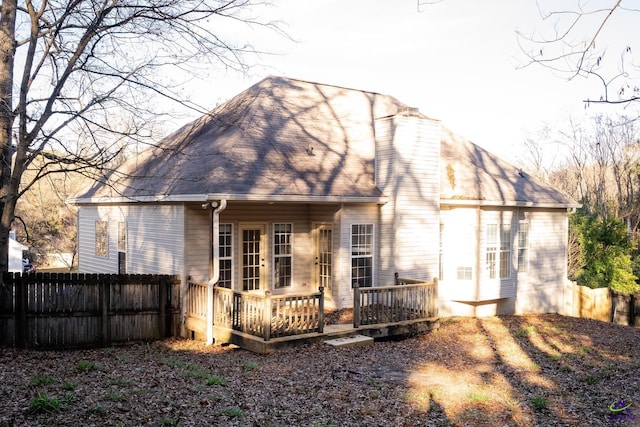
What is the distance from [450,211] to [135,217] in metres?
9.39

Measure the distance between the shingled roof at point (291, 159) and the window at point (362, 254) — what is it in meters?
1.03

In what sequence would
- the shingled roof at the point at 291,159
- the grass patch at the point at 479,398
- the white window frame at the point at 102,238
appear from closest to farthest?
the grass patch at the point at 479,398
the shingled roof at the point at 291,159
the white window frame at the point at 102,238

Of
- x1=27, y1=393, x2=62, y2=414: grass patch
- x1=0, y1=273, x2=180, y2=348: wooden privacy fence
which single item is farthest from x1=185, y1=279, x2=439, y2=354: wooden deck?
x1=27, y1=393, x2=62, y2=414: grass patch

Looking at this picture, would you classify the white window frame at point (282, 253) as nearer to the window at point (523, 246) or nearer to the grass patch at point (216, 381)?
the grass patch at point (216, 381)

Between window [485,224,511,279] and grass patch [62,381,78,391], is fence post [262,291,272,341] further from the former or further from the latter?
window [485,224,511,279]

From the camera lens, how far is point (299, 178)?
563 inches

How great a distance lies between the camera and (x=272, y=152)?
14.8 meters

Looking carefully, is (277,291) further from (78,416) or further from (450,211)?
(78,416)

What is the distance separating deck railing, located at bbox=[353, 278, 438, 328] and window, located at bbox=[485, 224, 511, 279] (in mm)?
3717

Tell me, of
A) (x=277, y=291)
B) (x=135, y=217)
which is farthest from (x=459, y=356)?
(x=135, y=217)

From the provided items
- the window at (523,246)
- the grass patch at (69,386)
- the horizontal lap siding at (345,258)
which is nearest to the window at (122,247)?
the horizontal lap siding at (345,258)

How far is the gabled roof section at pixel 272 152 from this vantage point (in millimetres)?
13312

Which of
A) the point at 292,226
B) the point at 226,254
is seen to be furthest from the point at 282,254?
the point at 226,254

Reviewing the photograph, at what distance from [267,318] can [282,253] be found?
481 cm
